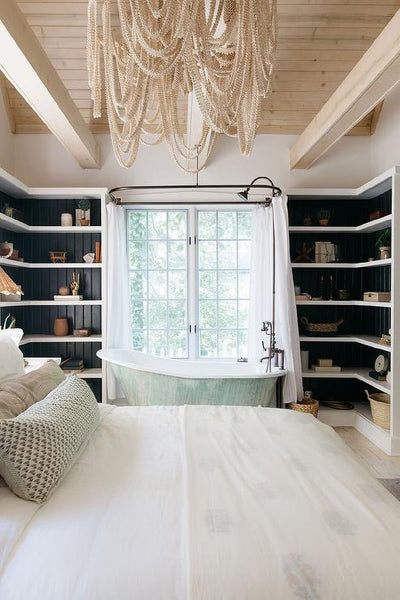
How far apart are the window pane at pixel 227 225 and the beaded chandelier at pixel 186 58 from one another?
2771 millimetres

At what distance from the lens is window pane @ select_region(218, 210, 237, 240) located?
466 centimetres

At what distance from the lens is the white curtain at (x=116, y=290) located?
165 inches

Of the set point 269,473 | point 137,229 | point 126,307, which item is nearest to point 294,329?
point 126,307

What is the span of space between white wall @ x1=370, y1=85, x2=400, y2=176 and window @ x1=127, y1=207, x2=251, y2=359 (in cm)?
139

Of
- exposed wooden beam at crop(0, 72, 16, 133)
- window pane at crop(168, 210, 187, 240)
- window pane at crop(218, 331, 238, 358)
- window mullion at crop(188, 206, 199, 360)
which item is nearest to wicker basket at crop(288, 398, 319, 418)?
window pane at crop(218, 331, 238, 358)

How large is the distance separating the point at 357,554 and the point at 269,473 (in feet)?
1.54

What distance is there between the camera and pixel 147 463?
1.63 metres

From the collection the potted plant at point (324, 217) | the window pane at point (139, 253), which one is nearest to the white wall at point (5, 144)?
the window pane at point (139, 253)

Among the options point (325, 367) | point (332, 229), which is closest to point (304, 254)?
point (332, 229)

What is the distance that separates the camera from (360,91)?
109 inches

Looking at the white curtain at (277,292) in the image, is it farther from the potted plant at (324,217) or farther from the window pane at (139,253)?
the window pane at (139,253)

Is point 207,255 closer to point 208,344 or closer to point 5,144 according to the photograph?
point 208,344

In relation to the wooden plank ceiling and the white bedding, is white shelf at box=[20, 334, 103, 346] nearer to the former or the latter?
the wooden plank ceiling

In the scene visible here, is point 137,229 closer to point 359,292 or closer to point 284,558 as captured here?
point 359,292
